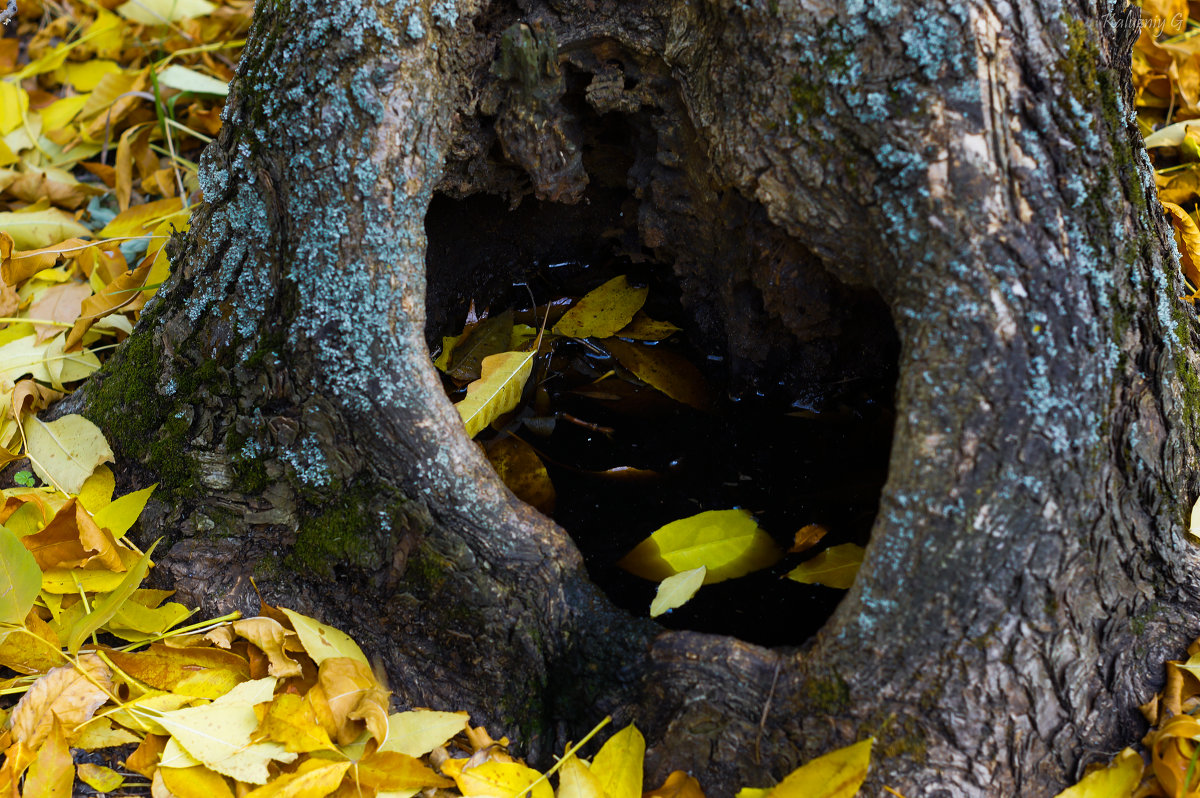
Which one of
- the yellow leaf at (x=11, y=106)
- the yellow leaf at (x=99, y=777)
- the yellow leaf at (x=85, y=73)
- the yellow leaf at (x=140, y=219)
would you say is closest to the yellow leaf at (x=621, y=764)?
the yellow leaf at (x=99, y=777)

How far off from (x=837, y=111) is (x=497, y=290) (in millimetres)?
1129

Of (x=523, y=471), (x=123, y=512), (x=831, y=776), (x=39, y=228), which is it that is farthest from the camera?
(x=39, y=228)

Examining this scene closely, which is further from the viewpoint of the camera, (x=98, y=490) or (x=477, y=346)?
(x=477, y=346)

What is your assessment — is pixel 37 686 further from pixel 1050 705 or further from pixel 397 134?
pixel 1050 705

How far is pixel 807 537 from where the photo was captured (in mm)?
1681

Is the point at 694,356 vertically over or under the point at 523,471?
over

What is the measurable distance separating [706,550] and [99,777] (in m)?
1.01

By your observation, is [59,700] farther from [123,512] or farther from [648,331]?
[648,331]

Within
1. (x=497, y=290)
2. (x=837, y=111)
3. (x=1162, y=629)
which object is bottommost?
(x=1162, y=629)

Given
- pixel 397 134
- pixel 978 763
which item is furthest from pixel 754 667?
pixel 397 134

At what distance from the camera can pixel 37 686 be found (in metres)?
1.34

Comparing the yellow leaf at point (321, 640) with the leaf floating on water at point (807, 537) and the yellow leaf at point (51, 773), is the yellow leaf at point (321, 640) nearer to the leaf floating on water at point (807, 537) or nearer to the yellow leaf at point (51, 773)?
the yellow leaf at point (51, 773)

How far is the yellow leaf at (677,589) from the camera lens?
4.53 ft

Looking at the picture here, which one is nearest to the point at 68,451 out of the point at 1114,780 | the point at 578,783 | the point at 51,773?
the point at 51,773
